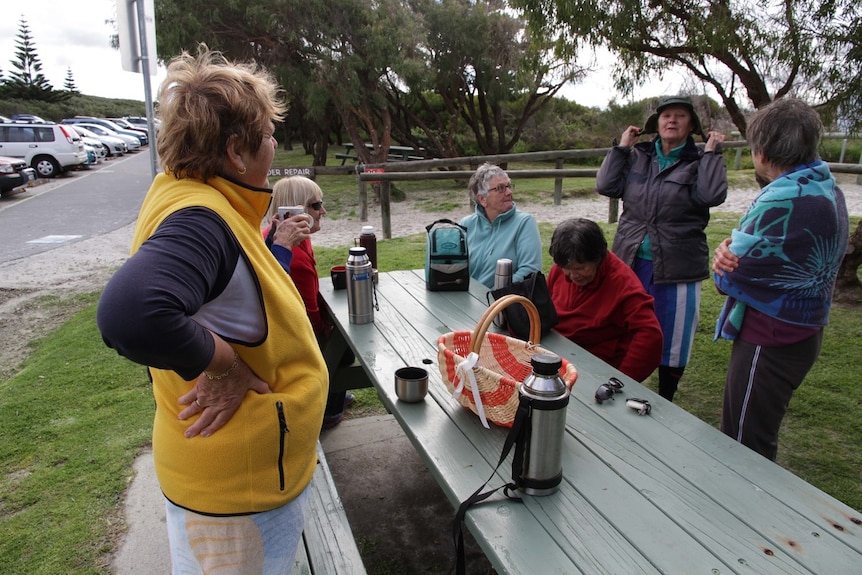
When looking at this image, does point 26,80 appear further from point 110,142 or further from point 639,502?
point 639,502

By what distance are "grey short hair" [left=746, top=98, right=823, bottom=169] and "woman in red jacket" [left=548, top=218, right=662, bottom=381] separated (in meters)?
0.69

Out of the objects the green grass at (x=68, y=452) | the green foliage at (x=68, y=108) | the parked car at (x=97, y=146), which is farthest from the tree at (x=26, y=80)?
the green grass at (x=68, y=452)

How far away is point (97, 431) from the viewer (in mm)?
3439

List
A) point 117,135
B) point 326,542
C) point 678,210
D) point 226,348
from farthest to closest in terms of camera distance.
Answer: point 117,135, point 678,210, point 326,542, point 226,348

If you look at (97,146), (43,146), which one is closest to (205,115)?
(43,146)

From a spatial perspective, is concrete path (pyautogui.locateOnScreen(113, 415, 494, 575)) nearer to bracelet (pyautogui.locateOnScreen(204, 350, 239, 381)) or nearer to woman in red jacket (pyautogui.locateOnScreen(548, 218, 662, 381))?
woman in red jacket (pyautogui.locateOnScreen(548, 218, 662, 381))

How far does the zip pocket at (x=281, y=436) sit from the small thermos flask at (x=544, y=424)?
0.55 m

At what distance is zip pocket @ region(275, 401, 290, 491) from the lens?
1.30 metres

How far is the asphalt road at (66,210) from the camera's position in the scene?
945 centimetres

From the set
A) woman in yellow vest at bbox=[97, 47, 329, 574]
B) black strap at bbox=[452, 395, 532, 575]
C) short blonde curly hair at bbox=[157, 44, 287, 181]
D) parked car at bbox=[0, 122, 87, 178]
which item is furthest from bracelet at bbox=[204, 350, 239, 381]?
parked car at bbox=[0, 122, 87, 178]

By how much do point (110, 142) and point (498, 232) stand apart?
2997cm

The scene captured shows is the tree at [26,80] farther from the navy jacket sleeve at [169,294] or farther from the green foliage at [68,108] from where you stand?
the navy jacket sleeve at [169,294]

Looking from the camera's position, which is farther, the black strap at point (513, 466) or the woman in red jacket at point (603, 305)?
the woman in red jacket at point (603, 305)

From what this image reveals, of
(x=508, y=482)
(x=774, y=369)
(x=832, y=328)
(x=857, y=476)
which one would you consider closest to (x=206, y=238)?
(x=508, y=482)
